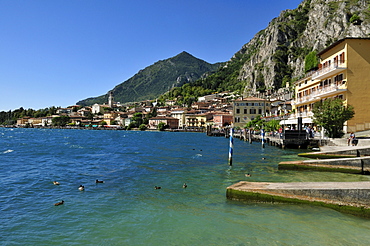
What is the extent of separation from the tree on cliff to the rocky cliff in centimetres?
10609

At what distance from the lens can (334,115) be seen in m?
28.6

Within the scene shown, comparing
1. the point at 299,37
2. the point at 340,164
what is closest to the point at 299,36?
the point at 299,37

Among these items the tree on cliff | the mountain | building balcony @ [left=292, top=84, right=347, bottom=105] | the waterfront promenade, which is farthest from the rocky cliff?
the waterfront promenade

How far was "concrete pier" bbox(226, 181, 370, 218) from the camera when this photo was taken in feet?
30.1

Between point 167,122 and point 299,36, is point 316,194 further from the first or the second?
point 299,36

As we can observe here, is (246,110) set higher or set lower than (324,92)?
higher

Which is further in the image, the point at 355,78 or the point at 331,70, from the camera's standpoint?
the point at 331,70

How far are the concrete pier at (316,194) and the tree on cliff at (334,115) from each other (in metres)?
20.8

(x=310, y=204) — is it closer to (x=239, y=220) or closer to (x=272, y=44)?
(x=239, y=220)

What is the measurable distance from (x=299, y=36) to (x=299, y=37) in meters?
2.90

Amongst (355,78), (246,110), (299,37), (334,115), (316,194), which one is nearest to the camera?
(316,194)

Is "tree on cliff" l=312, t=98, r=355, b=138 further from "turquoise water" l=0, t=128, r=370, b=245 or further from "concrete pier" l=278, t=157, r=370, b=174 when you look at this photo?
"turquoise water" l=0, t=128, r=370, b=245

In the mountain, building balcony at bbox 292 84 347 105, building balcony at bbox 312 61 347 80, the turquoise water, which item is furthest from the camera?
the mountain

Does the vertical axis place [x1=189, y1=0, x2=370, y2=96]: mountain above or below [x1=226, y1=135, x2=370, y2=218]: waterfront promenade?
above
